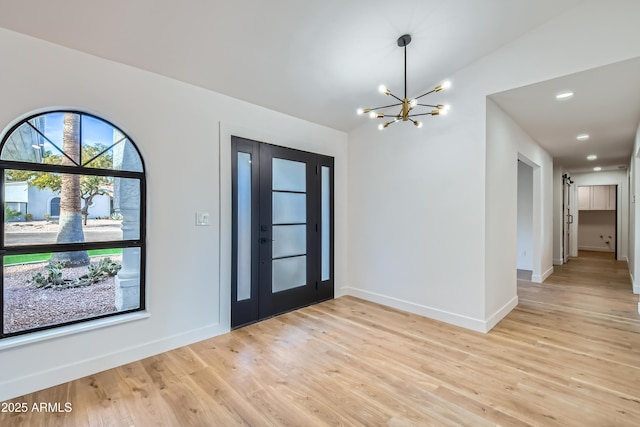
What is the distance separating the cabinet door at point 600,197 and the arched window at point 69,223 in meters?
12.7

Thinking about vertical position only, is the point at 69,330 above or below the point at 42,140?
below

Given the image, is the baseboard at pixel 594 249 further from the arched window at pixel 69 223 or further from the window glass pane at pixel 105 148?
the window glass pane at pixel 105 148

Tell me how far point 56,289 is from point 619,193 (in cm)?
1228

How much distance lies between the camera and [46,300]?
240cm

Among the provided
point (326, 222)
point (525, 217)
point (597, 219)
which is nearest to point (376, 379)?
point (326, 222)

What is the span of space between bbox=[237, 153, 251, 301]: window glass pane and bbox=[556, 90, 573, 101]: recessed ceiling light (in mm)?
3552

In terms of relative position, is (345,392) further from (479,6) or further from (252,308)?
(479,6)

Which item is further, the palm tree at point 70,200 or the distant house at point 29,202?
the palm tree at point 70,200

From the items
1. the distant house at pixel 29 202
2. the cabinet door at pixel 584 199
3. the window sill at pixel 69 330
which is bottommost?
the window sill at pixel 69 330

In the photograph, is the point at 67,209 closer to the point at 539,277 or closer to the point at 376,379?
the point at 376,379

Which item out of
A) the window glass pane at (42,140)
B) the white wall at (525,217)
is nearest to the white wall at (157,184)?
the window glass pane at (42,140)

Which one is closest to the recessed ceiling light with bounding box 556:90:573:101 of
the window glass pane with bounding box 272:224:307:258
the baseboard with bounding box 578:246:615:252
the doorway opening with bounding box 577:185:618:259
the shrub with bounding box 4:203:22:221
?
the window glass pane with bounding box 272:224:307:258

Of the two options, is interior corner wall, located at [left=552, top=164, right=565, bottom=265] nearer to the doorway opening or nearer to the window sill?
the doorway opening

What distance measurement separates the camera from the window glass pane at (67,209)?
7.34ft
